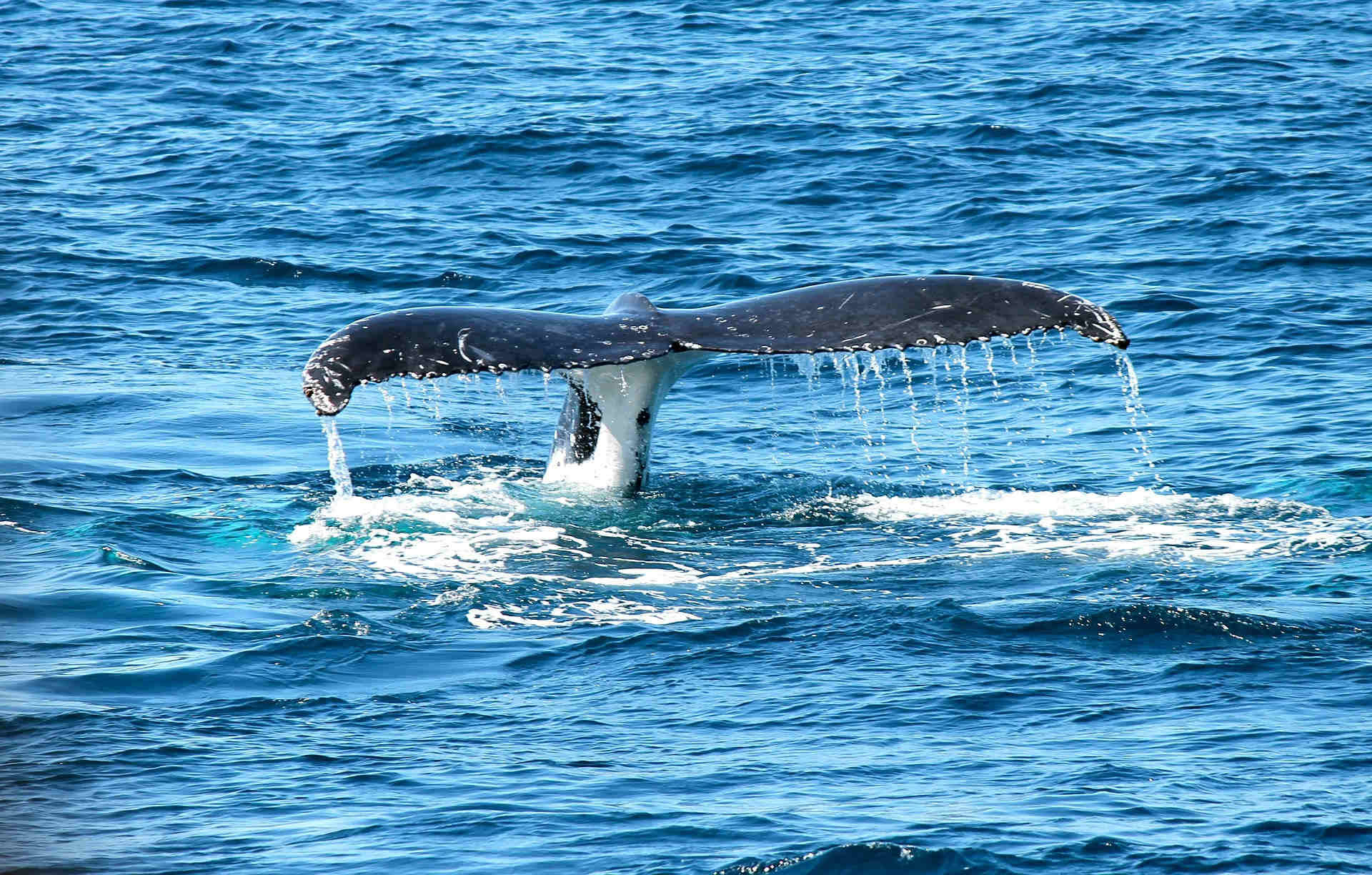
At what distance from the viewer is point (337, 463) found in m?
10.0

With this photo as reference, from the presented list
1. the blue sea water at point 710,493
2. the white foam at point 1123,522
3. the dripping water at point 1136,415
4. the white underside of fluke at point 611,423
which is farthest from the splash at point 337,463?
the dripping water at point 1136,415

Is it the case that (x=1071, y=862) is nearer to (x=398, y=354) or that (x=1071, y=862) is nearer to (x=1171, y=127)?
(x=398, y=354)

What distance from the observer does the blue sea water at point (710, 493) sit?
623 cm

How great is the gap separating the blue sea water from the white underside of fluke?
0.59ft

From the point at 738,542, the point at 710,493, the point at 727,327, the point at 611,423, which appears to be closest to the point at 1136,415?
the point at 710,493

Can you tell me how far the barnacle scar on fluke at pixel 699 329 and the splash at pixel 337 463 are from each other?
2.85 ft

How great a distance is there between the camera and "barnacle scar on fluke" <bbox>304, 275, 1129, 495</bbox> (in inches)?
302

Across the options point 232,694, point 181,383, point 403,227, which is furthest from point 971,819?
point 403,227

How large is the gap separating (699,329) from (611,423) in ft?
4.41

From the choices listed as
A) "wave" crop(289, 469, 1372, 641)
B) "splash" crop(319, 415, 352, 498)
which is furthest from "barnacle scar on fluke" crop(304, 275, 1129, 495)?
"wave" crop(289, 469, 1372, 641)

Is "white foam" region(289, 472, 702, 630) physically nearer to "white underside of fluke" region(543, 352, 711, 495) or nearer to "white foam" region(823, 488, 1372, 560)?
"white underside of fluke" region(543, 352, 711, 495)

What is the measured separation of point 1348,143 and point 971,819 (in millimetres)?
16167

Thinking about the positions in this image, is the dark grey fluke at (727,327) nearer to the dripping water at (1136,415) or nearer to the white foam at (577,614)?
the white foam at (577,614)

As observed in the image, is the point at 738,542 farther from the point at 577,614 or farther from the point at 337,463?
the point at 337,463
